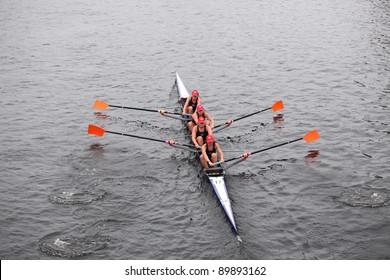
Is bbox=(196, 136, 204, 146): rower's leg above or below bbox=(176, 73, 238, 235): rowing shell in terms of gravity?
above

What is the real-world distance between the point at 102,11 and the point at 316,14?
28492 millimetres

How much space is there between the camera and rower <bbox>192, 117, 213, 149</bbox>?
1128 inches

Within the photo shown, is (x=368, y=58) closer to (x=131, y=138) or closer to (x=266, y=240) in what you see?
(x=131, y=138)

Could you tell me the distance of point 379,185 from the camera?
2567 centimetres

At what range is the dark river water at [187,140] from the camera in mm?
22250

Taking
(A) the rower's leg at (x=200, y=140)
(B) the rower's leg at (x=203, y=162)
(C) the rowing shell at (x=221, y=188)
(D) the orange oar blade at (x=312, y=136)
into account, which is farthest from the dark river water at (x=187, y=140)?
(A) the rower's leg at (x=200, y=140)

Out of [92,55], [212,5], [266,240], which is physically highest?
[212,5]

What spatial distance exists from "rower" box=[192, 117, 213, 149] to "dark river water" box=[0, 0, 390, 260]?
4.66 ft

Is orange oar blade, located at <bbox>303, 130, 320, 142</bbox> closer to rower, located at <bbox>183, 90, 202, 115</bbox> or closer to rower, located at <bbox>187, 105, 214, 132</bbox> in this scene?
rower, located at <bbox>187, 105, 214, 132</bbox>

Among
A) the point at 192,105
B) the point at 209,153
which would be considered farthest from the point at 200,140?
the point at 192,105

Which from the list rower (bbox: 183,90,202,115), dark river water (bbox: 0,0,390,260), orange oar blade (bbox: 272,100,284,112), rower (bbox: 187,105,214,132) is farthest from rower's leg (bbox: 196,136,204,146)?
orange oar blade (bbox: 272,100,284,112)
